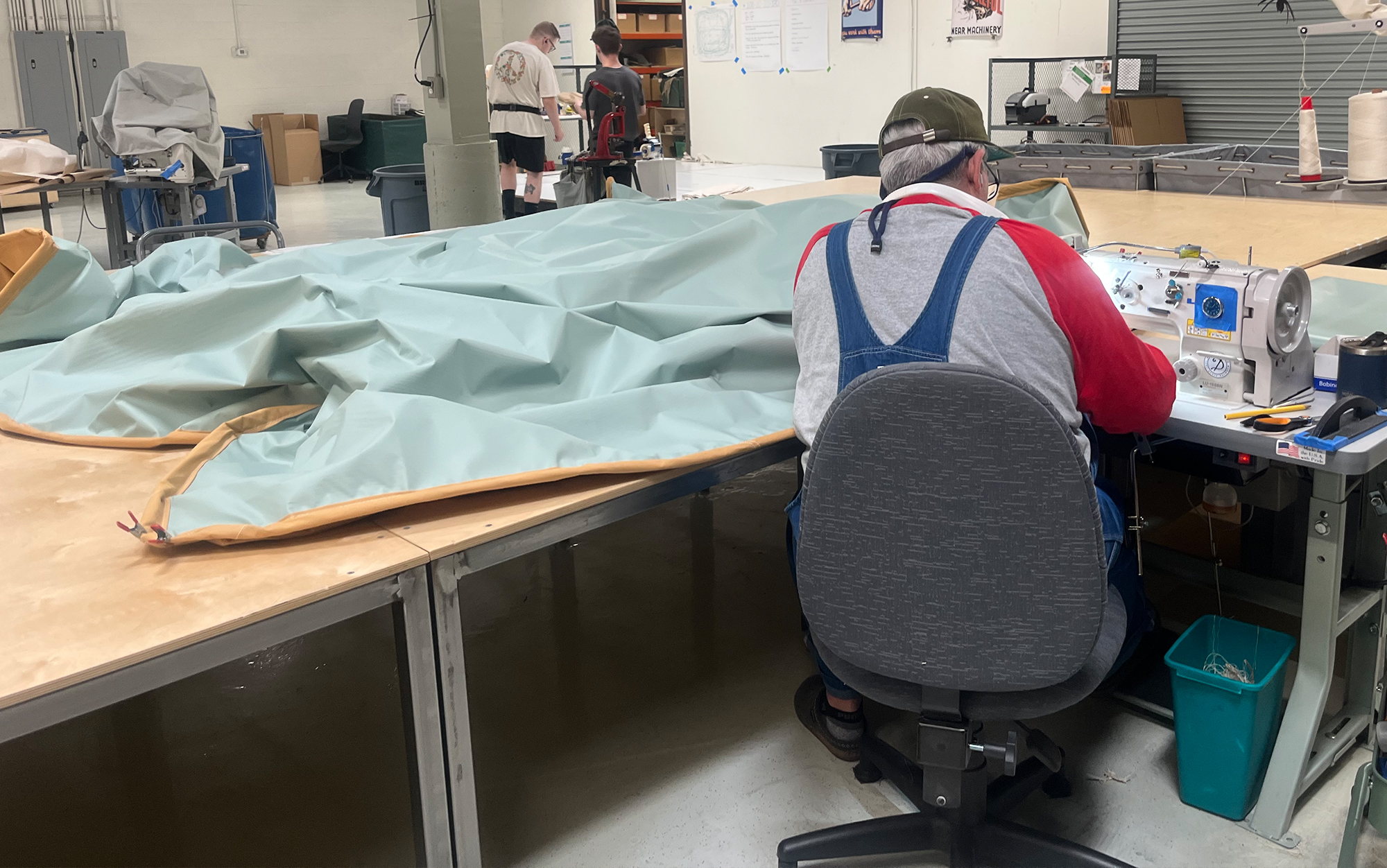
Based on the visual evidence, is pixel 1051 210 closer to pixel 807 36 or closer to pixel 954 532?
pixel 954 532

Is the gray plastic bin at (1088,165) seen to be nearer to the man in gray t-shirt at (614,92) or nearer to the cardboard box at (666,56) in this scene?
the man in gray t-shirt at (614,92)

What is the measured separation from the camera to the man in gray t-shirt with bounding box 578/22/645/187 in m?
6.62

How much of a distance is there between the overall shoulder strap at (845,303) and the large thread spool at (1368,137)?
241 centimetres

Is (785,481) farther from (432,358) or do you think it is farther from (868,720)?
(432,358)

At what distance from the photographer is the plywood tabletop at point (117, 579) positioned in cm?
119

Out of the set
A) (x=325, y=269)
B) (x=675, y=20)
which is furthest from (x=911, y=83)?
(x=325, y=269)

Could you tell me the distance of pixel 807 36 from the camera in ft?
32.3

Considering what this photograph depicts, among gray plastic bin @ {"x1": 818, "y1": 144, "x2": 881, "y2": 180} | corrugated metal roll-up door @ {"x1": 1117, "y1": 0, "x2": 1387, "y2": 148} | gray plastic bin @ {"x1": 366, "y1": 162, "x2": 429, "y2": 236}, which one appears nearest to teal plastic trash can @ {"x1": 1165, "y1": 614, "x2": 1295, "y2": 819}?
gray plastic bin @ {"x1": 818, "y1": 144, "x2": 881, "y2": 180}

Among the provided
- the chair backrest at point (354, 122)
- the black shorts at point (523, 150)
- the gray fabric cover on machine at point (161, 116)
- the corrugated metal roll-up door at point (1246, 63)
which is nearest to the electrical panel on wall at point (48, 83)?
the chair backrest at point (354, 122)

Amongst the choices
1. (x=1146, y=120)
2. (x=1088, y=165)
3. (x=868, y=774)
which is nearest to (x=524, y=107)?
(x=1146, y=120)

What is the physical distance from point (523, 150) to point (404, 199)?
68.3 inches

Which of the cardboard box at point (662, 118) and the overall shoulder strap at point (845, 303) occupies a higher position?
the cardboard box at point (662, 118)

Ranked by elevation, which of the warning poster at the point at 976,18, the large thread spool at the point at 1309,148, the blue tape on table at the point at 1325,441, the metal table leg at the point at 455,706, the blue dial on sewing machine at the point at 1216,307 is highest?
the warning poster at the point at 976,18

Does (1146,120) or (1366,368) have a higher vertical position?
(1146,120)
